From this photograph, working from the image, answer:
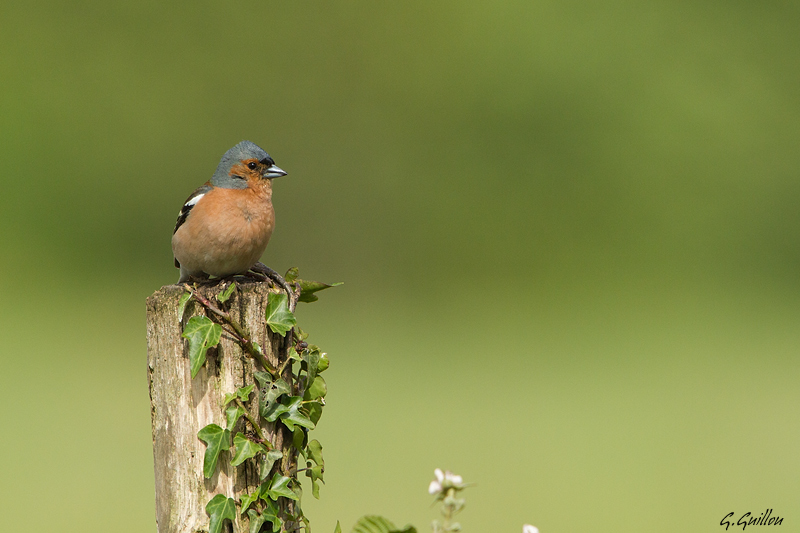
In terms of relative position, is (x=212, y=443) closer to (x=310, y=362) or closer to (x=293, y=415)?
(x=293, y=415)

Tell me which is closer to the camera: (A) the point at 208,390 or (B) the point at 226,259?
(A) the point at 208,390

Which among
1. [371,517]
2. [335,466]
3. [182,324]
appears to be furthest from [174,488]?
[335,466]

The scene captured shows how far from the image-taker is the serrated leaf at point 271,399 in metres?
2.75

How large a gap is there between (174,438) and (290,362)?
496mm

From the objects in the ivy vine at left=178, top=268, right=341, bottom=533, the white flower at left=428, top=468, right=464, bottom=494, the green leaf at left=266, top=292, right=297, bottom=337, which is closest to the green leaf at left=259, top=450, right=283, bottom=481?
the ivy vine at left=178, top=268, right=341, bottom=533

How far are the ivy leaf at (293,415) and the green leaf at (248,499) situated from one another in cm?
25

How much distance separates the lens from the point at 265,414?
276cm

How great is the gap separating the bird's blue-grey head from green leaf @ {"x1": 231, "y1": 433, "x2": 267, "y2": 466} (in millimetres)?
1487

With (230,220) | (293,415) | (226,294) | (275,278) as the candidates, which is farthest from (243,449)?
(230,220)

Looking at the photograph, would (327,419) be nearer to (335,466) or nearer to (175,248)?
(335,466)

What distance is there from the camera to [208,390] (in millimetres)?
2750

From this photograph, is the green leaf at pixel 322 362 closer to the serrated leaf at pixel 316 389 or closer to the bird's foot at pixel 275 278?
the serrated leaf at pixel 316 389

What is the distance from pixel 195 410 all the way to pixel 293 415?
0.35 m

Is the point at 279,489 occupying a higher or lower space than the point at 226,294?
lower
